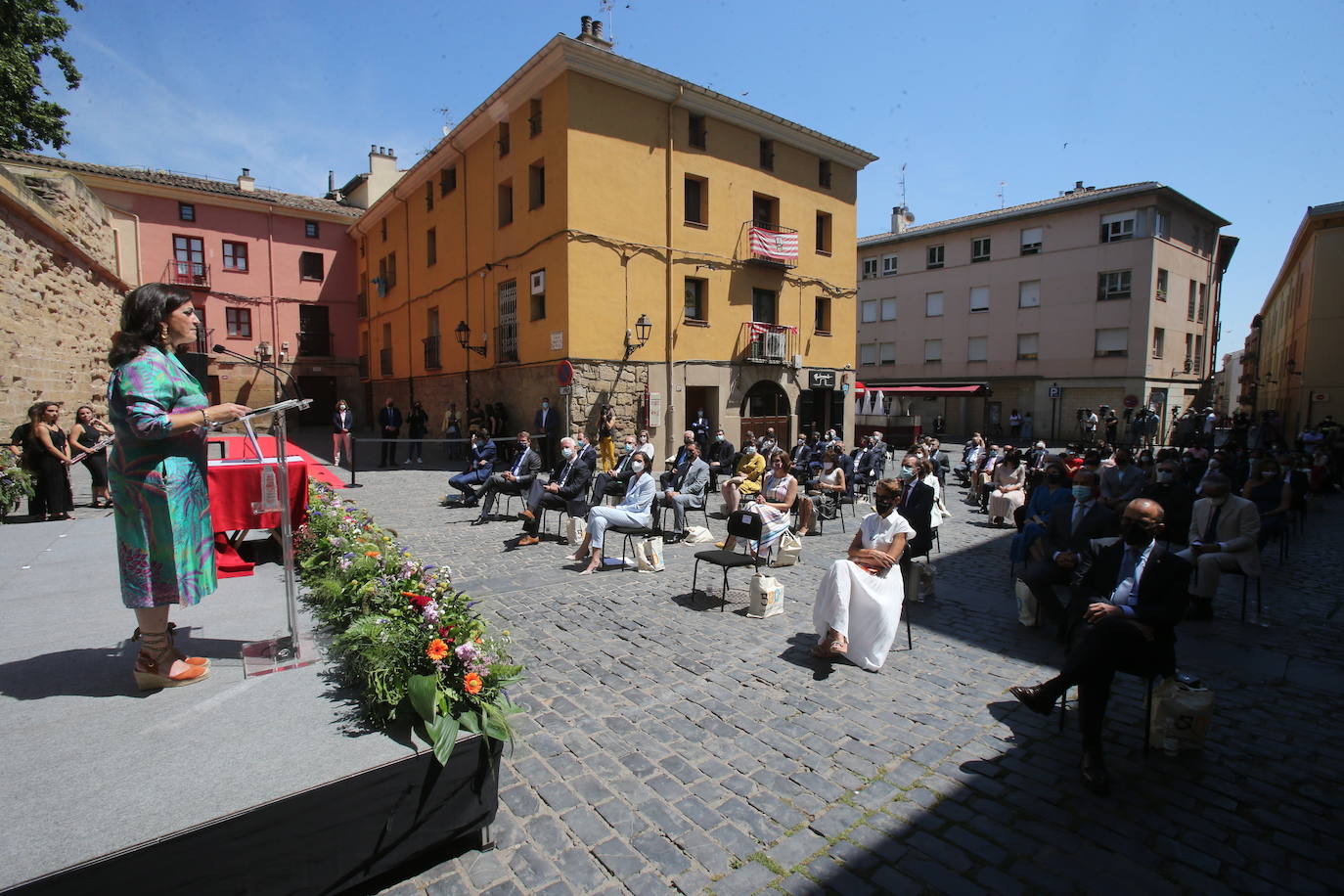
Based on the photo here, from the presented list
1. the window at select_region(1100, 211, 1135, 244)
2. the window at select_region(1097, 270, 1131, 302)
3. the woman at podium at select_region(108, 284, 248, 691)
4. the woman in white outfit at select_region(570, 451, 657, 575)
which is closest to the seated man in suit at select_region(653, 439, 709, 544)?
the woman in white outfit at select_region(570, 451, 657, 575)

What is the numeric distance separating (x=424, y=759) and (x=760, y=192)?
840 inches

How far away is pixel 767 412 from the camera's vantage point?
867 inches

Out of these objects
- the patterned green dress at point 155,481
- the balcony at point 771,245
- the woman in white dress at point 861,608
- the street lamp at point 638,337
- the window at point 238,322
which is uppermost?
the balcony at point 771,245

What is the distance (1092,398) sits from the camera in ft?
107

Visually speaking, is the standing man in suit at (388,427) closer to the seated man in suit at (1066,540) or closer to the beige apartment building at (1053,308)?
the seated man in suit at (1066,540)

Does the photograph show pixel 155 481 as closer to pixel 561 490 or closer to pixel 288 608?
pixel 288 608

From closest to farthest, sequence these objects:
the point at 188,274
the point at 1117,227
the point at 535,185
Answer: the point at 535,185 → the point at 188,274 → the point at 1117,227

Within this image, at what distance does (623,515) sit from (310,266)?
3120 centimetres

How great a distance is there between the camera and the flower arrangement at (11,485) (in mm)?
8195

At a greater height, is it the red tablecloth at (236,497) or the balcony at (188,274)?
the balcony at (188,274)

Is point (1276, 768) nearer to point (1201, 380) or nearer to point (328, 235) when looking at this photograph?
point (328, 235)

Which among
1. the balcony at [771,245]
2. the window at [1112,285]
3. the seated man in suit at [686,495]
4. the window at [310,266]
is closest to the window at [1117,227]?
the window at [1112,285]

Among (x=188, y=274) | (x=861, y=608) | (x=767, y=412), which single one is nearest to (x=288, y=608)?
(x=861, y=608)

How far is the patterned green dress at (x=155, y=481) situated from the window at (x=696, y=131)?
1900cm
